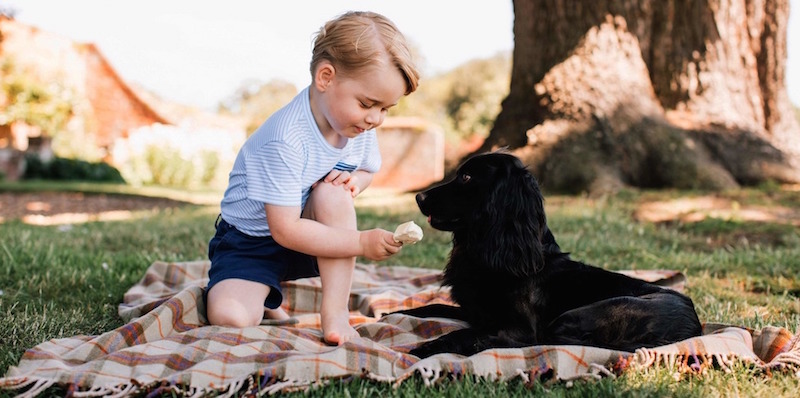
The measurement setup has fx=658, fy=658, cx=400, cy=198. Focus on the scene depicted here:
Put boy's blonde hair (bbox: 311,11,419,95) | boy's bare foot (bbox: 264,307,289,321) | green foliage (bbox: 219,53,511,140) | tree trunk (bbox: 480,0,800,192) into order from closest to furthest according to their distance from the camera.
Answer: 1. boy's blonde hair (bbox: 311,11,419,95)
2. boy's bare foot (bbox: 264,307,289,321)
3. tree trunk (bbox: 480,0,800,192)
4. green foliage (bbox: 219,53,511,140)

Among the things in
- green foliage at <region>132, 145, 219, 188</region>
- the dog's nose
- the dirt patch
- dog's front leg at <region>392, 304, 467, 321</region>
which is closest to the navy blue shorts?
dog's front leg at <region>392, 304, 467, 321</region>

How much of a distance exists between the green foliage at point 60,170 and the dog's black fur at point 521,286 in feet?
50.9

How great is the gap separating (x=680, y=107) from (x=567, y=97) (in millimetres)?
1477

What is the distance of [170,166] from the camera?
55.5 ft

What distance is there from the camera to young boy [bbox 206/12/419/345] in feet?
8.14

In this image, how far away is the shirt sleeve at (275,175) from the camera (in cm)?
254

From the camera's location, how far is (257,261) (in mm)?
2895

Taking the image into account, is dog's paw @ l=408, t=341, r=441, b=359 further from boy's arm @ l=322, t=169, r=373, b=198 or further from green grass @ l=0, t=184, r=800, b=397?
boy's arm @ l=322, t=169, r=373, b=198

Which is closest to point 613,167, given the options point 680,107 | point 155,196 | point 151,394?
point 680,107

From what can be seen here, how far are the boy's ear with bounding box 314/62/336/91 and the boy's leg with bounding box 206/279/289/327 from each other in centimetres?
90

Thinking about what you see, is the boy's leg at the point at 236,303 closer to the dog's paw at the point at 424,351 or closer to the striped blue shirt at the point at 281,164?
the striped blue shirt at the point at 281,164

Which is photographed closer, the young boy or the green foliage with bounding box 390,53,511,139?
the young boy

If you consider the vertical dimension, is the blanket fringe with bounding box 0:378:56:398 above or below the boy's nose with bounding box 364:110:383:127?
below

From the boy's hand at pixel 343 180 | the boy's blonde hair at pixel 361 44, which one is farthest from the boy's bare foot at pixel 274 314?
the boy's blonde hair at pixel 361 44
